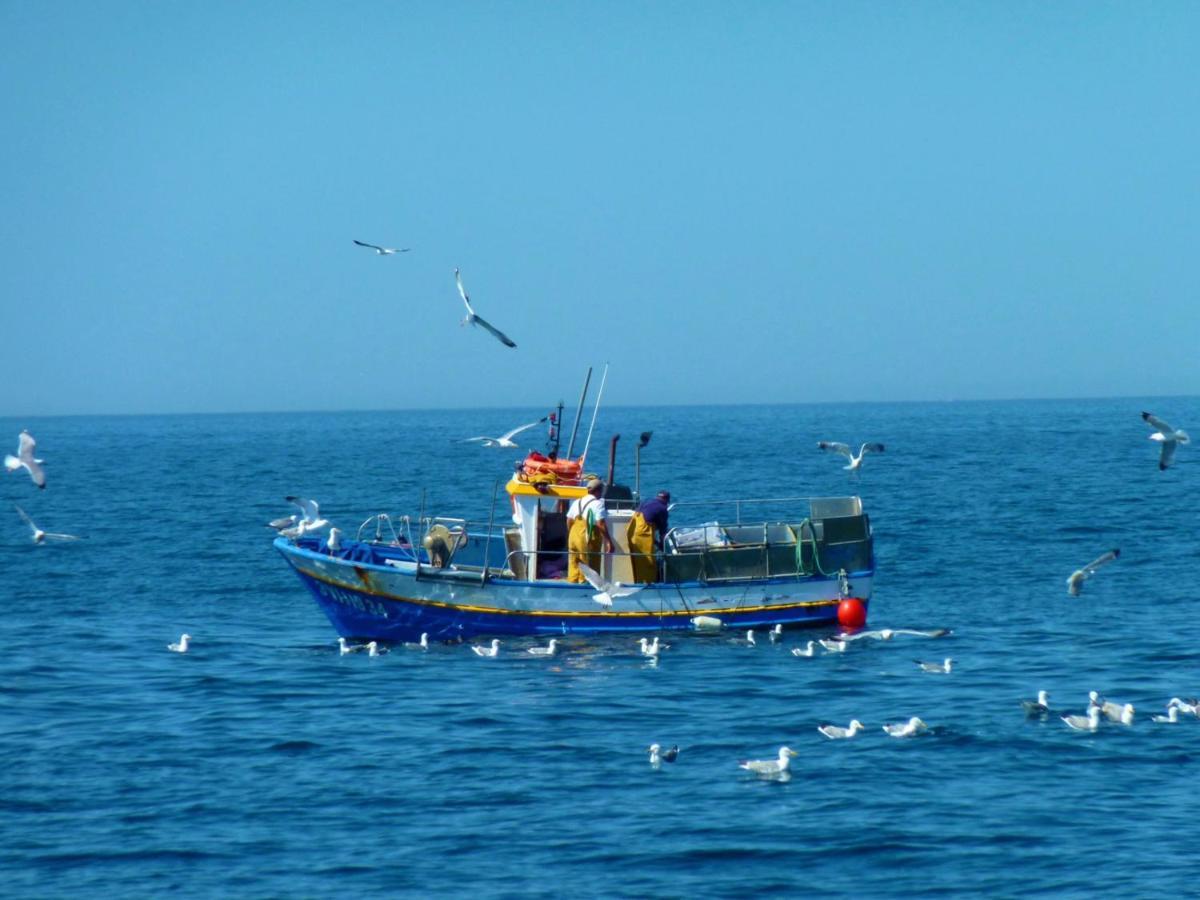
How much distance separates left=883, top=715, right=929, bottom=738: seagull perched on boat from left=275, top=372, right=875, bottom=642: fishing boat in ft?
21.7

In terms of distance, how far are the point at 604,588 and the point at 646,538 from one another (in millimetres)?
1529

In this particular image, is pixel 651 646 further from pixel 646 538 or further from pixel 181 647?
pixel 181 647

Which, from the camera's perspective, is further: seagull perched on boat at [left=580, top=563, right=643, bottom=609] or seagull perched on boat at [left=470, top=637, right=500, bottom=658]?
seagull perched on boat at [left=470, top=637, right=500, bottom=658]

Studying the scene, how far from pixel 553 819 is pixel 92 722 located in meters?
8.05

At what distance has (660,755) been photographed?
1994 cm

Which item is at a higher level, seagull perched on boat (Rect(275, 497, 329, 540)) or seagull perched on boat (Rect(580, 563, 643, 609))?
seagull perched on boat (Rect(275, 497, 329, 540))

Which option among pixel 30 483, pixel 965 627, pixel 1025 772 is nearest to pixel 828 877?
pixel 1025 772

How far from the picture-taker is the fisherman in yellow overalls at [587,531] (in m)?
26.8

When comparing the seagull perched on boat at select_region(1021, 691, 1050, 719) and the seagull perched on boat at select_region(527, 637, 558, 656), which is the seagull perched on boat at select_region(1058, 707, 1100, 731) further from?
the seagull perched on boat at select_region(527, 637, 558, 656)

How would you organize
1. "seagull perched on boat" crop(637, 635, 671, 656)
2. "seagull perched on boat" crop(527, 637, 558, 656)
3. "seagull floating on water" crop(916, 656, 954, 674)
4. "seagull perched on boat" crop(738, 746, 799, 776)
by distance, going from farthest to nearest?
"seagull perched on boat" crop(527, 637, 558, 656) → "seagull perched on boat" crop(637, 635, 671, 656) → "seagull floating on water" crop(916, 656, 954, 674) → "seagull perched on boat" crop(738, 746, 799, 776)

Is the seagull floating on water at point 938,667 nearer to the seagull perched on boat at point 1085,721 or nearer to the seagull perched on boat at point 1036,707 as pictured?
the seagull perched on boat at point 1036,707

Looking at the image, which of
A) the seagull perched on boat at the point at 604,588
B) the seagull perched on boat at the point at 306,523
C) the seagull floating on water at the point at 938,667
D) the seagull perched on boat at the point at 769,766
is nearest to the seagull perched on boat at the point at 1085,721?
the seagull floating on water at the point at 938,667

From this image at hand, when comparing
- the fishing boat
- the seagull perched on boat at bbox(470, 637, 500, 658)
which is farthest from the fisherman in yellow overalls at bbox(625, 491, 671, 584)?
the seagull perched on boat at bbox(470, 637, 500, 658)

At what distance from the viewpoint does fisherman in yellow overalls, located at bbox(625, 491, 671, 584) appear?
27.0 meters
